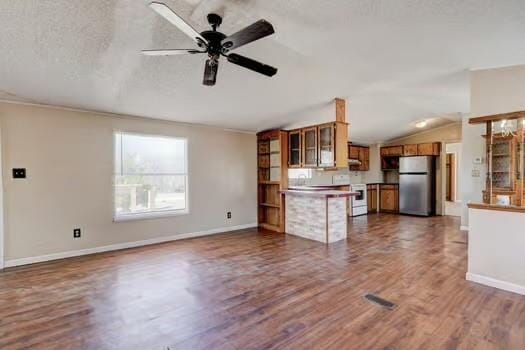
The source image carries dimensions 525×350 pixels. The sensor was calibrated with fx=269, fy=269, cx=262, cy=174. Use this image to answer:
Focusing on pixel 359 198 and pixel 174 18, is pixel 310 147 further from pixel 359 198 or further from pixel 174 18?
pixel 174 18

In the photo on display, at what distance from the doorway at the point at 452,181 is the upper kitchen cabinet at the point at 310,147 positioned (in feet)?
15.7

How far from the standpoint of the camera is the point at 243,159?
6066 mm

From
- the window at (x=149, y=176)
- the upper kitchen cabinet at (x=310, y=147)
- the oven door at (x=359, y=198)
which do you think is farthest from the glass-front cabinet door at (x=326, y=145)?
the oven door at (x=359, y=198)

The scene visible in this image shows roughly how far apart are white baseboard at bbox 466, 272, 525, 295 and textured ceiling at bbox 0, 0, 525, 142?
232cm

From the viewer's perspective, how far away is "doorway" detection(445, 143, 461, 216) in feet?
25.0

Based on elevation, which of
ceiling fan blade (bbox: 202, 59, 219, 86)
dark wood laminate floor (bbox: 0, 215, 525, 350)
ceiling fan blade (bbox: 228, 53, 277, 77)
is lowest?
dark wood laminate floor (bbox: 0, 215, 525, 350)

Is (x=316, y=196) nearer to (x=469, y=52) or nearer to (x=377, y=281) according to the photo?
(x=377, y=281)

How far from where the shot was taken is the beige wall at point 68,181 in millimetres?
3680

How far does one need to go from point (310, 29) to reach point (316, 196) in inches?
121

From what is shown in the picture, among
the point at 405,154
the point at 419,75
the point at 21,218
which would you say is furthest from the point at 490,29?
the point at 405,154

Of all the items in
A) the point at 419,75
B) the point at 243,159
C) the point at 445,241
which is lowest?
the point at 445,241

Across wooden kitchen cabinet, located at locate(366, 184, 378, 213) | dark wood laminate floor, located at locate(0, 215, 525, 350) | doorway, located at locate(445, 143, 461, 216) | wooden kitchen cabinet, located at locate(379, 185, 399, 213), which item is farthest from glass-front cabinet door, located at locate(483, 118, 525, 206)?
wooden kitchen cabinet, located at locate(366, 184, 378, 213)

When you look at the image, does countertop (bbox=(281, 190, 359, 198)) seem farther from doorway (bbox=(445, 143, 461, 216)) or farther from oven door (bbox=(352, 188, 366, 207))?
doorway (bbox=(445, 143, 461, 216))

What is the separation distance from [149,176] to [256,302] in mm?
3206
